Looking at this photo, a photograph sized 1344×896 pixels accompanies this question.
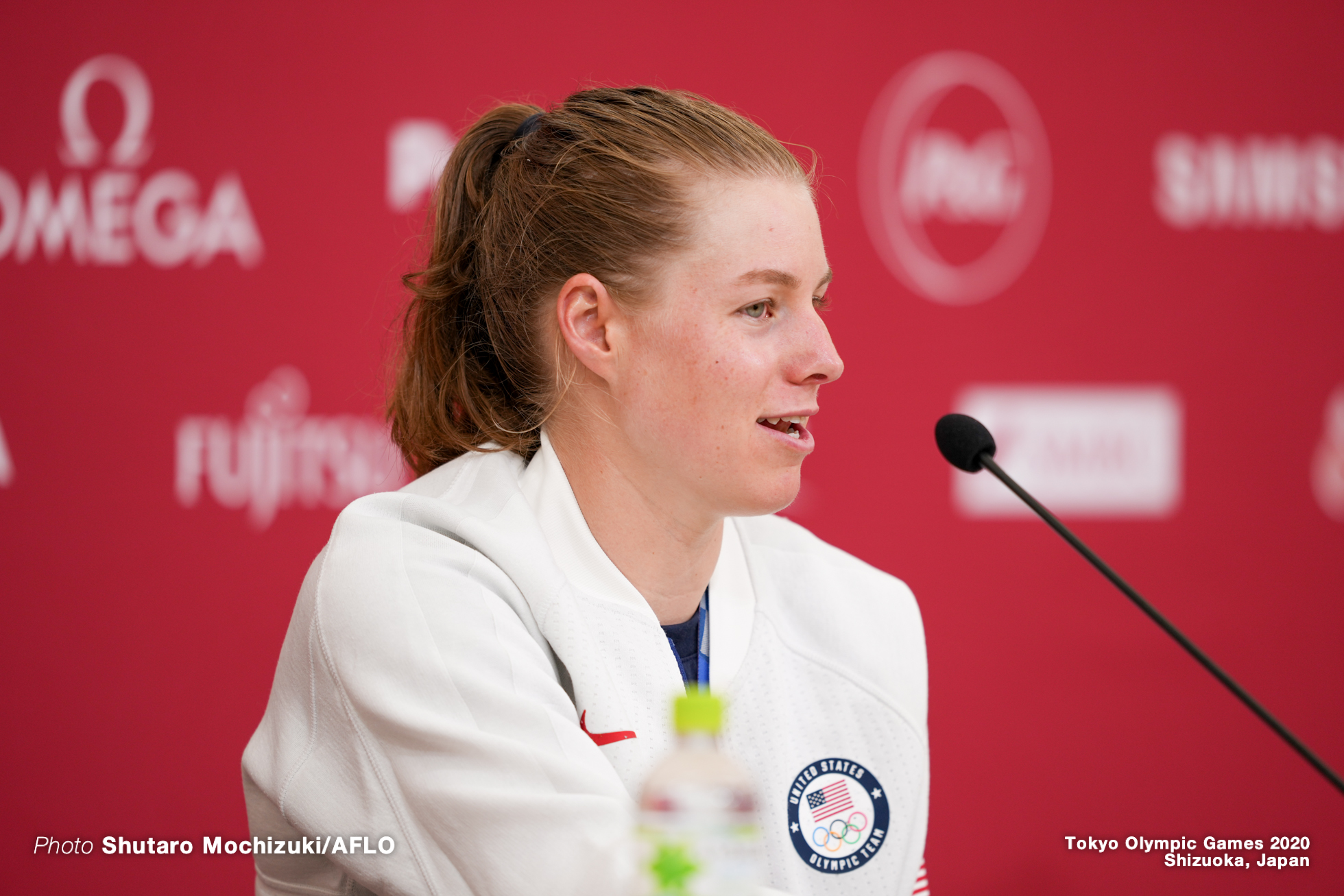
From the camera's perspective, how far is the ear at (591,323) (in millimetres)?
1031

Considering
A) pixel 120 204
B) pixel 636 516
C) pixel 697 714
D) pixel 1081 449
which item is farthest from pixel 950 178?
pixel 697 714

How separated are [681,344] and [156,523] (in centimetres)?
106

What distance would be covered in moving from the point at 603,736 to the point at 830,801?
0.81 feet

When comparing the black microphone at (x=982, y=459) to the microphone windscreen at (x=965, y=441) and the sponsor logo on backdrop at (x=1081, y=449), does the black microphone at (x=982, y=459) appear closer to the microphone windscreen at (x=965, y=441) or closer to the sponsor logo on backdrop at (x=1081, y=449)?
the microphone windscreen at (x=965, y=441)

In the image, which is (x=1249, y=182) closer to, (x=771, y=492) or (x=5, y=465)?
(x=771, y=492)

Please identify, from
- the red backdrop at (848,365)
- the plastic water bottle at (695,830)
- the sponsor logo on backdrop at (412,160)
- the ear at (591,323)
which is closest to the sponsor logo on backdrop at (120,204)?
the red backdrop at (848,365)

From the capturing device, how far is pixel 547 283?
1072 mm

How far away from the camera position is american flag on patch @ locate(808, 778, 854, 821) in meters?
1.01

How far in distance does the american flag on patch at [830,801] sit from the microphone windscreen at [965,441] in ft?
1.06

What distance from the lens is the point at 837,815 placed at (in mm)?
1019

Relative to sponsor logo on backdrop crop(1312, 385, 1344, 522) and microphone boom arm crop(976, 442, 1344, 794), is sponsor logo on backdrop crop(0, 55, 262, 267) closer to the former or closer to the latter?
microphone boom arm crop(976, 442, 1344, 794)

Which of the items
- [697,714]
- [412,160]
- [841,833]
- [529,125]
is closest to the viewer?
[697,714]

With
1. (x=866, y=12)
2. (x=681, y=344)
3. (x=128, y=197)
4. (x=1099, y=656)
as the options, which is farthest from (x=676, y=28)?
(x=1099, y=656)

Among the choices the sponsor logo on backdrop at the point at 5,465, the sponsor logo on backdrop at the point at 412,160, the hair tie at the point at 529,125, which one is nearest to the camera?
the hair tie at the point at 529,125
